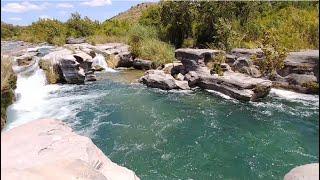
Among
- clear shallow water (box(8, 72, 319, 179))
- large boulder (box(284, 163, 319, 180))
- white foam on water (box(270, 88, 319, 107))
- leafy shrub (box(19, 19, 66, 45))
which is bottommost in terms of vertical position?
clear shallow water (box(8, 72, 319, 179))

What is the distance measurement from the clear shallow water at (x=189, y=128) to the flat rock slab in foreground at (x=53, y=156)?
2.97 meters

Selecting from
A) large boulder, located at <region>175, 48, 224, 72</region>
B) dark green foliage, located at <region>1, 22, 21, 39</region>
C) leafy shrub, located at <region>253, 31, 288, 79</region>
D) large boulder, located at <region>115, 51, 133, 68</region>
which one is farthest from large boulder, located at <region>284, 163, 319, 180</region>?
large boulder, located at <region>115, 51, 133, 68</region>

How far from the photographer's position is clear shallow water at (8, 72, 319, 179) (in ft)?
35.0

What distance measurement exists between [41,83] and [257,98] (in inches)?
479

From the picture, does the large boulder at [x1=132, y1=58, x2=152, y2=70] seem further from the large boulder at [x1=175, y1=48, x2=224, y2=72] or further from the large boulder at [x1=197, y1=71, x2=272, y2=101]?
the large boulder at [x1=197, y1=71, x2=272, y2=101]

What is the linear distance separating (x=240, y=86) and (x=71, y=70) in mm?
9883

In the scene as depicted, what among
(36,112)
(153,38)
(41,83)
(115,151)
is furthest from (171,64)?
(115,151)

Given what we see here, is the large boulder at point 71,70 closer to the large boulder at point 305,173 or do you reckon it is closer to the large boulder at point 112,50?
the large boulder at point 112,50

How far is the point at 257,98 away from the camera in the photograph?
17.7 meters

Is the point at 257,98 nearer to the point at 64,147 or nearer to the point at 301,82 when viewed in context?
the point at 301,82

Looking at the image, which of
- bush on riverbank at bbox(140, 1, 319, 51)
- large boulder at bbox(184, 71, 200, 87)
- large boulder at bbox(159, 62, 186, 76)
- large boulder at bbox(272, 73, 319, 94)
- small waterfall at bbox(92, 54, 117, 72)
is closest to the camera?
large boulder at bbox(272, 73, 319, 94)

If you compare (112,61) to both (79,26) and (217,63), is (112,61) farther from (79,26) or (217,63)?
(79,26)

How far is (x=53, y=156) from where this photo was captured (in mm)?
6961

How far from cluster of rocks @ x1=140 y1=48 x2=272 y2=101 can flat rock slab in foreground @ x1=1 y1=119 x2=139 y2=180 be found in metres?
11.0
